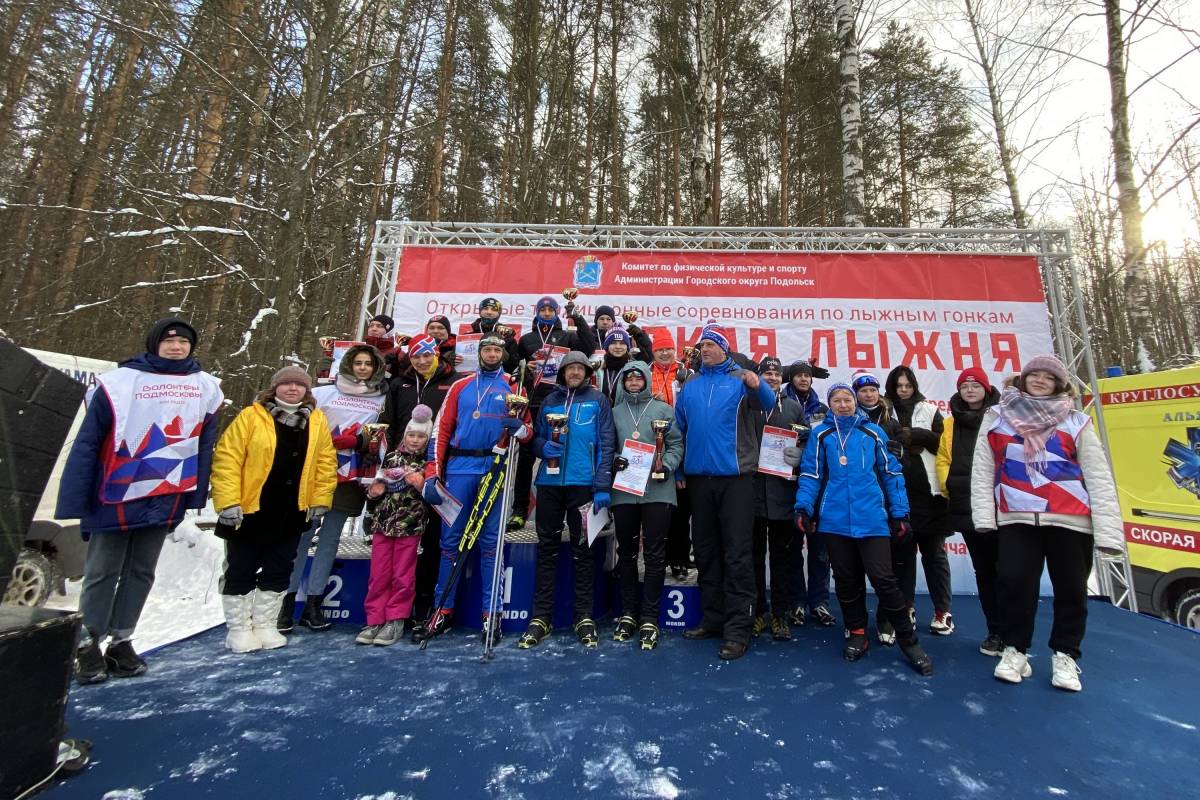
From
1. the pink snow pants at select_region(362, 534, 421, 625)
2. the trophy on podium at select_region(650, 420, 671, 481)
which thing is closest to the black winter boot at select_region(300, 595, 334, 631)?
the pink snow pants at select_region(362, 534, 421, 625)

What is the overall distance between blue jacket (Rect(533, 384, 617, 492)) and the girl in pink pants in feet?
2.82

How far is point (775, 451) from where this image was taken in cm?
359

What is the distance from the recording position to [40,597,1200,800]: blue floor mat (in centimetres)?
189

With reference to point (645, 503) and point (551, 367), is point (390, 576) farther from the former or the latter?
point (551, 367)

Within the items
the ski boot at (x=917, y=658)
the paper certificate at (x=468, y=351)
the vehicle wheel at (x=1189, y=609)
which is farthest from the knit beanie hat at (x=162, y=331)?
the vehicle wheel at (x=1189, y=609)

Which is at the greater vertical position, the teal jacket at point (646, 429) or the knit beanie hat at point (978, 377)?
the knit beanie hat at point (978, 377)

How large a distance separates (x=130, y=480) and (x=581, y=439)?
247cm

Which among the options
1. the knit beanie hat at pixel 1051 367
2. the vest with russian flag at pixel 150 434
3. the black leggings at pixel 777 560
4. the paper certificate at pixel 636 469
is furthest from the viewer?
the black leggings at pixel 777 560

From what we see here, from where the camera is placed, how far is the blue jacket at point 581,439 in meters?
3.34

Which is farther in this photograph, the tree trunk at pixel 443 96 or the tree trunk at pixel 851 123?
the tree trunk at pixel 443 96

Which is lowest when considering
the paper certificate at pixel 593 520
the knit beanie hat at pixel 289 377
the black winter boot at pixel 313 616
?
the black winter boot at pixel 313 616

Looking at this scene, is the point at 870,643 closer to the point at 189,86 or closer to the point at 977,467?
the point at 977,467

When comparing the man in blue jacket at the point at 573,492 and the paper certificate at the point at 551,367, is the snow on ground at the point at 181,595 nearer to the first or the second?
the man in blue jacket at the point at 573,492

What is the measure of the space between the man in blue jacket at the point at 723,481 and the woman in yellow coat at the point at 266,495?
2.42m
